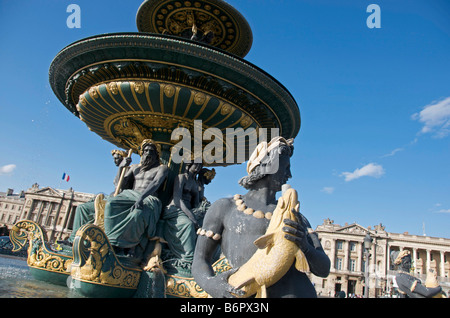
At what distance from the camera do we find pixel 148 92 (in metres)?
5.49

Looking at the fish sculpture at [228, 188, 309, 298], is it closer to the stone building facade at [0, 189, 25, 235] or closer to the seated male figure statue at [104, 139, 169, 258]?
the seated male figure statue at [104, 139, 169, 258]

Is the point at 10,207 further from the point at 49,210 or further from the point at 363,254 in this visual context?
the point at 363,254

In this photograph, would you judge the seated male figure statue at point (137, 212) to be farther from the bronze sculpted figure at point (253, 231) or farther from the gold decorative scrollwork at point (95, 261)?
the bronze sculpted figure at point (253, 231)

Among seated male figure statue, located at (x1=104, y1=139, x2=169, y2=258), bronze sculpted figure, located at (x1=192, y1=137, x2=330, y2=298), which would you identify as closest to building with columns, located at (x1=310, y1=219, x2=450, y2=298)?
seated male figure statue, located at (x1=104, y1=139, x2=169, y2=258)

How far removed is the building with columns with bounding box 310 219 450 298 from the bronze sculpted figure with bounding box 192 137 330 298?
65.5 meters

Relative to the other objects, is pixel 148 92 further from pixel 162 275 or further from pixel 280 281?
pixel 280 281

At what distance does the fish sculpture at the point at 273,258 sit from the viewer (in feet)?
5.69

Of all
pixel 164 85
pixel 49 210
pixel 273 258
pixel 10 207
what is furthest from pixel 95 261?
pixel 10 207

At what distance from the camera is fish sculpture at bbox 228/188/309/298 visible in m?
1.74

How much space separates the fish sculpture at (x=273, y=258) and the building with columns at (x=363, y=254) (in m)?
65.8

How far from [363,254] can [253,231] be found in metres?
72.8

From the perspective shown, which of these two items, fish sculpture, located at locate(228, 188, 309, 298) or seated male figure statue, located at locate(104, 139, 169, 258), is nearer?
fish sculpture, located at locate(228, 188, 309, 298)

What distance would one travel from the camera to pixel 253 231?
6.84ft
